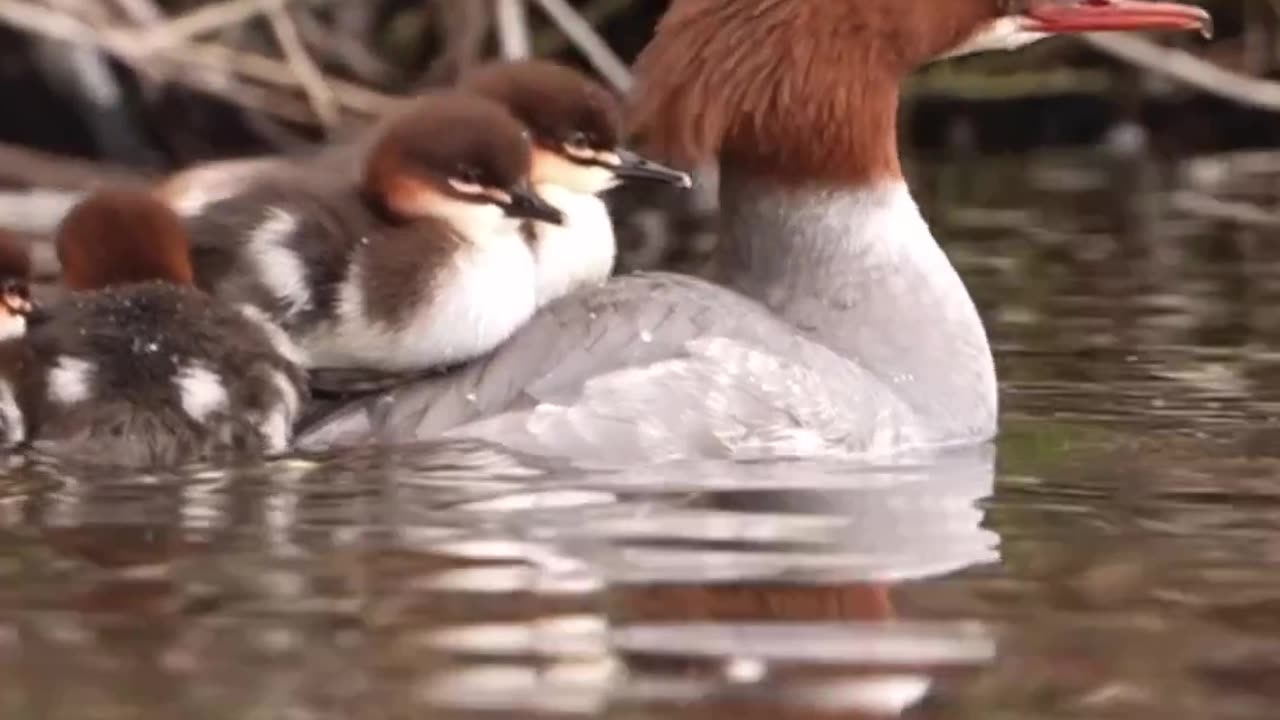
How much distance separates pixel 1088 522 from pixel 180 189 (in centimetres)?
215

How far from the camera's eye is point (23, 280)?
6.04 metres

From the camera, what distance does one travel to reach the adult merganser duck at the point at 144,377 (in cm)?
590

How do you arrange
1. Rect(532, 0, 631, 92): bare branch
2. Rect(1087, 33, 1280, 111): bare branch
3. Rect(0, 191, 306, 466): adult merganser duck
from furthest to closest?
Rect(1087, 33, 1280, 111): bare branch < Rect(532, 0, 631, 92): bare branch < Rect(0, 191, 306, 466): adult merganser duck

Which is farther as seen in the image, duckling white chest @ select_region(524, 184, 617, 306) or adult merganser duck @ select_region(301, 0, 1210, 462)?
duckling white chest @ select_region(524, 184, 617, 306)

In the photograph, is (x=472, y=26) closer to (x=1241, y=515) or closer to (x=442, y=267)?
(x=442, y=267)

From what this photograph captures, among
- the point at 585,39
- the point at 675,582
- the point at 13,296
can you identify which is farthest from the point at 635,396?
the point at 585,39

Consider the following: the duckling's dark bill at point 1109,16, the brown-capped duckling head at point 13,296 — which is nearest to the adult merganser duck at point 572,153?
the duckling's dark bill at point 1109,16

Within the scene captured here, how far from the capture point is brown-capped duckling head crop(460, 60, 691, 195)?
266 inches

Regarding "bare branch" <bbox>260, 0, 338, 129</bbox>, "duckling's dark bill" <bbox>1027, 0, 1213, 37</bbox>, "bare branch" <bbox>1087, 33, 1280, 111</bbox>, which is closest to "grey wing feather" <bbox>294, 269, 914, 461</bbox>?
"duckling's dark bill" <bbox>1027, 0, 1213, 37</bbox>

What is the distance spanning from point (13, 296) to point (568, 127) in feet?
4.42

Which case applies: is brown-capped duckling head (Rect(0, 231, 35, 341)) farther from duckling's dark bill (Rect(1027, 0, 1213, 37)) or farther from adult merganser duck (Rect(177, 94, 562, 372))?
duckling's dark bill (Rect(1027, 0, 1213, 37))

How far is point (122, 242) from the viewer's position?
20.2 feet

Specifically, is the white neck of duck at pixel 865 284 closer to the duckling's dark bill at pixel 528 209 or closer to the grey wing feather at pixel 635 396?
the grey wing feather at pixel 635 396

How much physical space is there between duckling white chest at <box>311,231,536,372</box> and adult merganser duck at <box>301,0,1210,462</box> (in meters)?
0.06
